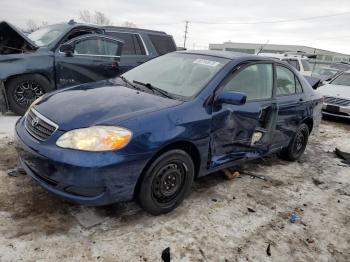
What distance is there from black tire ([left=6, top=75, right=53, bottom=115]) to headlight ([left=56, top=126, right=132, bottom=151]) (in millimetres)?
3959

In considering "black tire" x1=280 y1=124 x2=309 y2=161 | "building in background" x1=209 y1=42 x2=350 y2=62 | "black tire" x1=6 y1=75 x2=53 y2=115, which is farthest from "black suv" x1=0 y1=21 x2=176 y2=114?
"building in background" x1=209 y1=42 x2=350 y2=62

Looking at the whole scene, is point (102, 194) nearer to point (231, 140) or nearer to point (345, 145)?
point (231, 140)

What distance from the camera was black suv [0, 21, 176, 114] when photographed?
6.25 meters

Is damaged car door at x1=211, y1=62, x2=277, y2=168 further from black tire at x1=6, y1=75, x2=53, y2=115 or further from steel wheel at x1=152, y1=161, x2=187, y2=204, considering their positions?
black tire at x1=6, y1=75, x2=53, y2=115

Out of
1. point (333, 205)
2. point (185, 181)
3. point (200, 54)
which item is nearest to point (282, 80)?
point (200, 54)

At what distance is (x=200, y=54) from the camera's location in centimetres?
438

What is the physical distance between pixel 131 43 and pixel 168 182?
503 centimetres

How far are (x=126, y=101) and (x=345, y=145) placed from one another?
5620mm

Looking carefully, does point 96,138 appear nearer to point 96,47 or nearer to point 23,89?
point 23,89

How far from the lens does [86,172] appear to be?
9.06 feet

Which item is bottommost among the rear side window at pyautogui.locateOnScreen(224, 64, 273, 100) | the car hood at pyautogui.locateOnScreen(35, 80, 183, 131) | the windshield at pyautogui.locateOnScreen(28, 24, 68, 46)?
the car hood at pyautogui.locateOnScreen(35, 80, 183, 131)

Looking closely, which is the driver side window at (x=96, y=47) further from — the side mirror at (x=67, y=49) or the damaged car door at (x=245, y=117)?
the damaged car door at (x=245, y=117)

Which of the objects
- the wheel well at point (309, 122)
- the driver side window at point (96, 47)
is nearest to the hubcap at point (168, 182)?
the wheel well at point (309, 122)

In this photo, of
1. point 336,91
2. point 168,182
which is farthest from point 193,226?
point 336,91
